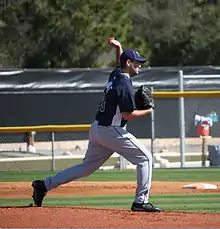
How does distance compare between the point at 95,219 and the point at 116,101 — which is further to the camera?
the point at 116,101

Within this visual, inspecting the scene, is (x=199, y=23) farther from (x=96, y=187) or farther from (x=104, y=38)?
(x=96, y=187)

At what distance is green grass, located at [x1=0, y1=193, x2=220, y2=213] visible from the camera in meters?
10.9

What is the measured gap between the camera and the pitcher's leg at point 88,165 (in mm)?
9672

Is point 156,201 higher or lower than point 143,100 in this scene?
lower

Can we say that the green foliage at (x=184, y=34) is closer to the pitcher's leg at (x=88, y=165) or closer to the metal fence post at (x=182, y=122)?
the metal fence post at (x=182, y=122)

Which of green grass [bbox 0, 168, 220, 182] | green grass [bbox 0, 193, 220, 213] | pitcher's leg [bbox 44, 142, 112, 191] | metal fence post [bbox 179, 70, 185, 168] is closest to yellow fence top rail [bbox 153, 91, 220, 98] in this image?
metal fence post [bbox 179, 70, 185, 168]

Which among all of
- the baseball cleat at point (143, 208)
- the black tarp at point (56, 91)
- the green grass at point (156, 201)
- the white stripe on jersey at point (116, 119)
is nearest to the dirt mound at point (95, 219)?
the baseball cleat at point (143, 208)

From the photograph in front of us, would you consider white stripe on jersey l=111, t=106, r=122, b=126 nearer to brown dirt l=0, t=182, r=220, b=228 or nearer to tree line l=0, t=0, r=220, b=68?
brown dirt l=0, t=182, r=220, b=228

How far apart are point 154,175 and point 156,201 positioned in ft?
16.0

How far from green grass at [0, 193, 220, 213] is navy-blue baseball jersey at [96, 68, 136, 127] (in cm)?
181

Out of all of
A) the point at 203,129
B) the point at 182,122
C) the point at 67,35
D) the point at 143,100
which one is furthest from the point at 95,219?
the point at 67,35

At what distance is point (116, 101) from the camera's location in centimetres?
927

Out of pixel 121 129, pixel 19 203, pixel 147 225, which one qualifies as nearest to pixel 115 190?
pixel 19 203

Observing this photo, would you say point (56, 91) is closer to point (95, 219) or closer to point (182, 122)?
point (182, 122)
